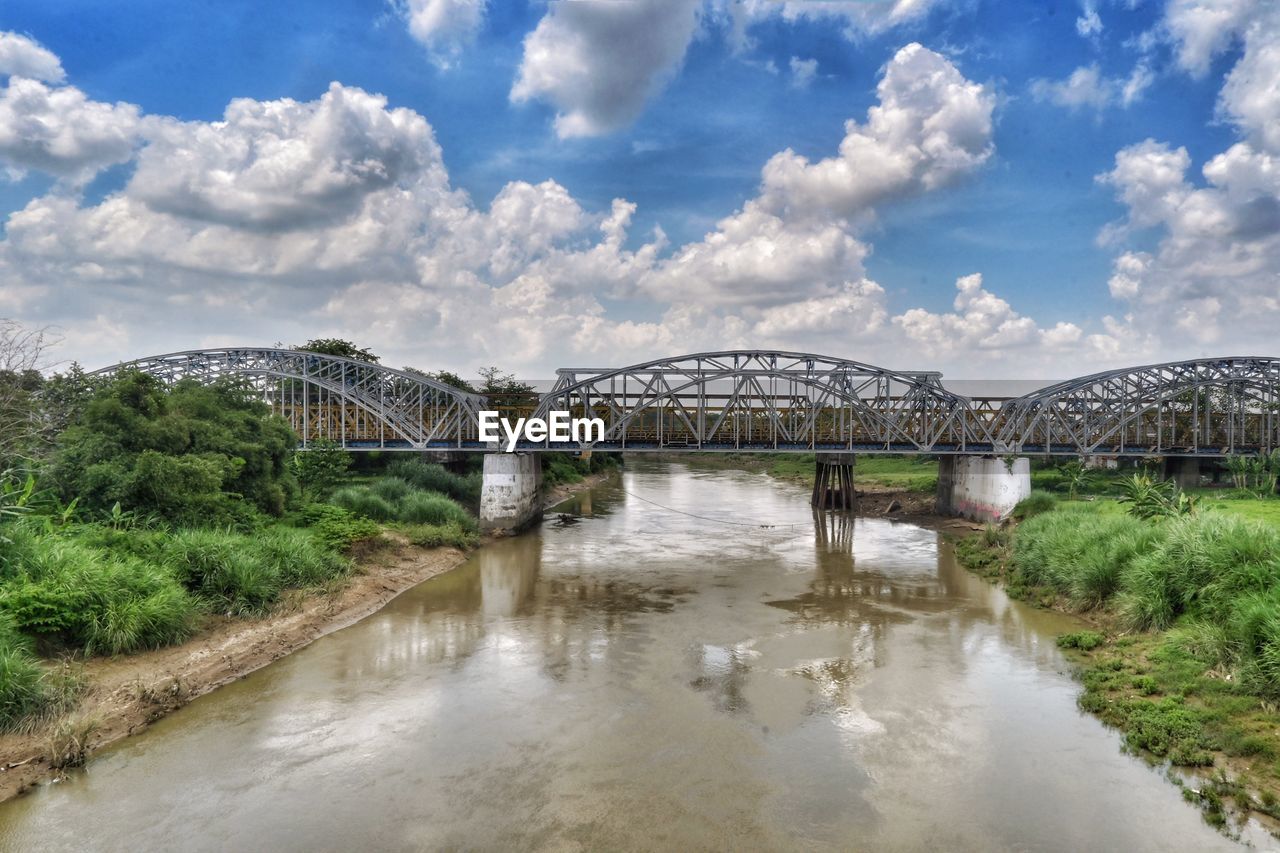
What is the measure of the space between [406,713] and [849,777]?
30.6ft

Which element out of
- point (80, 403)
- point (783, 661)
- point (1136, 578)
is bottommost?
point (783, 661)

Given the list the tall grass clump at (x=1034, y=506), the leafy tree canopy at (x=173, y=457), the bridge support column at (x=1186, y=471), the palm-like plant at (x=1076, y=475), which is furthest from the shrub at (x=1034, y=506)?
the leafy tree canopy at (x=173, y=457)

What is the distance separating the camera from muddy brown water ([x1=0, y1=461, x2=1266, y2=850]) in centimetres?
1116

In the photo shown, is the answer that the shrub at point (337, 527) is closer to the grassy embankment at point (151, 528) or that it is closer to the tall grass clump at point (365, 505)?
the grassy embankment at point (151, 528)

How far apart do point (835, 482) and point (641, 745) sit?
46837 mm

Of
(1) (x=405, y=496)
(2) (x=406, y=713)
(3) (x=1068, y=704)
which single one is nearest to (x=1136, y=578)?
(3) (x=1068, y=704)

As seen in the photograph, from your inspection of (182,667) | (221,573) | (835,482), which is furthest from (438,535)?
(835,482)

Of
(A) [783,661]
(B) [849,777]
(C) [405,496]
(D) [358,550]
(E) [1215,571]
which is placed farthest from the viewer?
(C) [405,496]

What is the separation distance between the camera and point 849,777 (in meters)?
12.8

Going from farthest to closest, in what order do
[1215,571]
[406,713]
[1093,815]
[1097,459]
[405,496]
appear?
[1097,459] → [405,496] → [1215,571] → [406,713] → [1093,815]

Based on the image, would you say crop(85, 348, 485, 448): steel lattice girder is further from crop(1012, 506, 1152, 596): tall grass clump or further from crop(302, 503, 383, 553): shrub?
crop(1012, 506, 1152, 596): tall grass clump

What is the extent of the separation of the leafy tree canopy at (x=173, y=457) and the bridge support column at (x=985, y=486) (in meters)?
39.7

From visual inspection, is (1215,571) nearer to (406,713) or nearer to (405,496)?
(406,713)

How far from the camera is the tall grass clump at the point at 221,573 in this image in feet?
66.2
